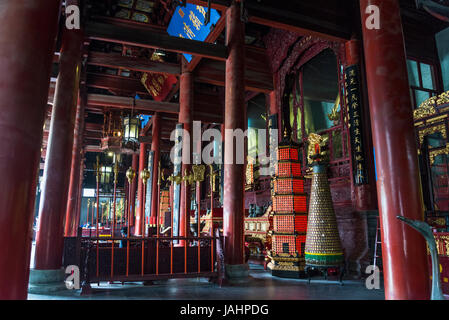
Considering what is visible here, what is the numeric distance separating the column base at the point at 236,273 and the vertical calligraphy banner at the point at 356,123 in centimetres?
301

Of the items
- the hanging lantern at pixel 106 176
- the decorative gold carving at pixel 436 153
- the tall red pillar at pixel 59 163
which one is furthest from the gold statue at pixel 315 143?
the hanging lantern at pixel 106 176

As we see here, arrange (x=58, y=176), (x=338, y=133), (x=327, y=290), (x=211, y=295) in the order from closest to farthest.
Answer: (x=211, y=295)
(x=327, y=290)
(x=58, y=176)
(x=338, y=133)

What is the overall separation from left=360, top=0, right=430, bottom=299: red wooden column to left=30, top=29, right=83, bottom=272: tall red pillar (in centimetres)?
451

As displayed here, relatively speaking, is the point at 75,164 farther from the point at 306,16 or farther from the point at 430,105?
the point at 430,105

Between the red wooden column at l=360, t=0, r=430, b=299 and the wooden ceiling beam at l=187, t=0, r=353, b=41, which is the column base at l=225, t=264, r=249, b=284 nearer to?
the red wooden column at l=360, t=0, r=430, b=299

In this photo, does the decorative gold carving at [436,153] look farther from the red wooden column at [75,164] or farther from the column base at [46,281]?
the red wooden column at [75,164]

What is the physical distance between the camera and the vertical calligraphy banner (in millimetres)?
6371

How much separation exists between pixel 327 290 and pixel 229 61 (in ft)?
14.4

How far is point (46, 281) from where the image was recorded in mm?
4520

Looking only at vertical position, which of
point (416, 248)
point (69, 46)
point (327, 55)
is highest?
point (327, 55)

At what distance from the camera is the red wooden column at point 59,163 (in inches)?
187
